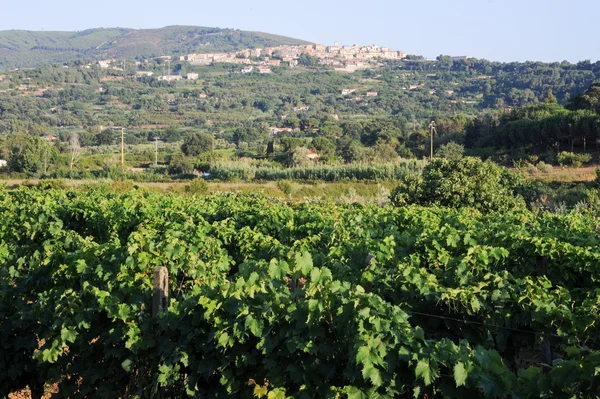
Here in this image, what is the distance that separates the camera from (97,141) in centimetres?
8244

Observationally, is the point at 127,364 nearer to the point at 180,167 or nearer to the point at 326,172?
the point at 326,172

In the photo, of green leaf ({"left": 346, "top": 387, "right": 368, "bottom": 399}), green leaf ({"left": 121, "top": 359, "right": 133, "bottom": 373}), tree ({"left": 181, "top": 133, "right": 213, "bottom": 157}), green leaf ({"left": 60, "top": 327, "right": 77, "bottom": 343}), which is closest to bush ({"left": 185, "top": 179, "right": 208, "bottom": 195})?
green leaf ({"left": 60, "top": 327, "right": 77, "bottom": 343})

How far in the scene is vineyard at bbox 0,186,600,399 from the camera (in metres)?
3.89

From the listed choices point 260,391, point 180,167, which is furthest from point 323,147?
point 260,391

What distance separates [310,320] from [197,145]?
209 feet

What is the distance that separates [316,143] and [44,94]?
8866 centimetres

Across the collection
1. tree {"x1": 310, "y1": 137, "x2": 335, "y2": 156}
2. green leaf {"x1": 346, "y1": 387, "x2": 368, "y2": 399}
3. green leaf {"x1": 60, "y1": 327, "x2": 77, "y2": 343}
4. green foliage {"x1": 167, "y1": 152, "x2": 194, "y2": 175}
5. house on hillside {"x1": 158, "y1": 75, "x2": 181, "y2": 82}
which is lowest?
green foliage {"x1": 167, "y1": 152, "x2": 194, "y2": 175}

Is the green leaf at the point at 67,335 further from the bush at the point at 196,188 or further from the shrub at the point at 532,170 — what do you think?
the shrub at the point at 532,170

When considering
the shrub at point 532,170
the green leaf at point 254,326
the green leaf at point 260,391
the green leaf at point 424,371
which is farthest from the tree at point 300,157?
the green leaf at point 424,371

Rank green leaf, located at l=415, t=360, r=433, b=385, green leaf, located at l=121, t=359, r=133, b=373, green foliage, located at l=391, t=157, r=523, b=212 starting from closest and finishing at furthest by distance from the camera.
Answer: green leaf, located at l=415, t=360, r=433, b=385 → green leaf, located at l=121, t=359, r=133, b=373 → green foliage, located at l=391, t=157, r=523, b=212

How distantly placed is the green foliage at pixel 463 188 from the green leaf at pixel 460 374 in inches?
520

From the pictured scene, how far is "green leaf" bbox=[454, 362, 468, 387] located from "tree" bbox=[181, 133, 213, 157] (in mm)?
62398

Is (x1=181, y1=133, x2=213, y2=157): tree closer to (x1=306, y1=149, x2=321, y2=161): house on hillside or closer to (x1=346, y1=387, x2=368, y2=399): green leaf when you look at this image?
(x1=306, y1=149, x2=321, y2=161): house on hillside

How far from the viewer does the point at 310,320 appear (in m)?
4.32
